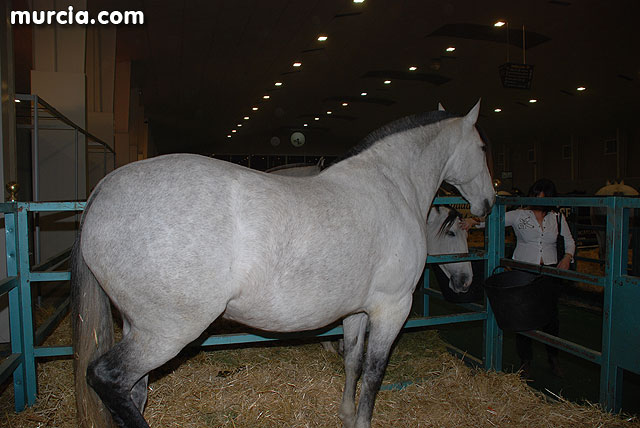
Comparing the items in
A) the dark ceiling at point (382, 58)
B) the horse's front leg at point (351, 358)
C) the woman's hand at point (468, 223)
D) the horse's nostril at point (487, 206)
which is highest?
the dark ceiling at point (382, 58)

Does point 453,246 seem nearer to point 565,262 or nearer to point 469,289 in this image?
point 469,289

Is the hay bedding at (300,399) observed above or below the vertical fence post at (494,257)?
below

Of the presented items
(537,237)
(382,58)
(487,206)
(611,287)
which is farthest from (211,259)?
(382,58)

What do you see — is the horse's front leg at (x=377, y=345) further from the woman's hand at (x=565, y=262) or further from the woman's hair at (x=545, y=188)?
the woman's hair at (x=545, y=188)

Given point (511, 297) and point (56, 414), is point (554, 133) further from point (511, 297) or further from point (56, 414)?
point (56, 414)

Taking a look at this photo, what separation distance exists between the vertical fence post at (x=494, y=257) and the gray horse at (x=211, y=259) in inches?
60.1

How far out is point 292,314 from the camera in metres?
2.00

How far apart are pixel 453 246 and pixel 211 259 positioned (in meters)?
2.91

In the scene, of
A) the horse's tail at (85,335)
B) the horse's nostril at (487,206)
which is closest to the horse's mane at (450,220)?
the horse's nostril at (487,206)

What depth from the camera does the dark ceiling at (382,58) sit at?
839cm

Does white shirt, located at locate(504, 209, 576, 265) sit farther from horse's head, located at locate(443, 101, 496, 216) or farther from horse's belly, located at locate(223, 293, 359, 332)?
horse's belly, located at locate(223, 293, 359, 332)

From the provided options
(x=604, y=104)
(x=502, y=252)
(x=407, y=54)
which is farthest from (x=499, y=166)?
(x=502, y=252)

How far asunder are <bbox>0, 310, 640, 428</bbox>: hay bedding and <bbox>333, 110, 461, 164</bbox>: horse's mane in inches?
70.3

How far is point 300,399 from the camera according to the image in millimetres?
3078
